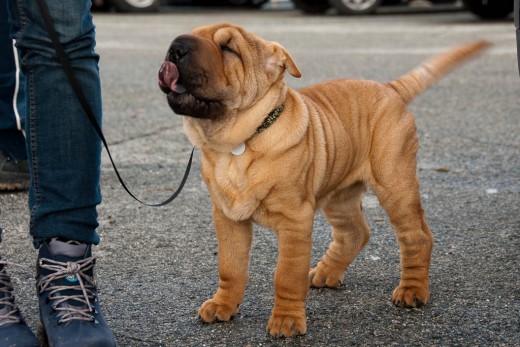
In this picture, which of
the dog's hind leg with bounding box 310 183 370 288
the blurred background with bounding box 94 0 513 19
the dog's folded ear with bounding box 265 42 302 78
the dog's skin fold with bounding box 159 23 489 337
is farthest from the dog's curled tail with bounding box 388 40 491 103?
the blurred background with bounding box 94 0 513 19

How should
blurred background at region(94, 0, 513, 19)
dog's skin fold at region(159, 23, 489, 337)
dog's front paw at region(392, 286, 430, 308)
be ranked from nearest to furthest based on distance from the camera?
dog's skin fold at region(159, 23, 489, 337) → dog's front paw at region(392, 286, 430, 308) → blurred background at region(94, 0, 513, 19)

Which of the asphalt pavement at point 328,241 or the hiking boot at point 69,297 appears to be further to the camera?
the asphalt pavement at point 328,241

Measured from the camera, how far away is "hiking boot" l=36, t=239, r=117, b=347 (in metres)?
2.53

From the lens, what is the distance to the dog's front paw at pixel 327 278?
126 inches

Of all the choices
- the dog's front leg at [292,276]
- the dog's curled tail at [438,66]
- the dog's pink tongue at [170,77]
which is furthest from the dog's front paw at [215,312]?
the dog's curled tail at [438,66]

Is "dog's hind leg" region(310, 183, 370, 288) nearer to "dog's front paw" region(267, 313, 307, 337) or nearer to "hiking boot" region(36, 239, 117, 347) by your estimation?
"dog's front paw" region(267, 313, 307, 337)

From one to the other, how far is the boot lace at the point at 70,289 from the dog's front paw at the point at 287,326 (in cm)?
52

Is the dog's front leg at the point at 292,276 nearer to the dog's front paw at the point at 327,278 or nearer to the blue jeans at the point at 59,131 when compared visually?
the dog's front paw at the point at 327,278

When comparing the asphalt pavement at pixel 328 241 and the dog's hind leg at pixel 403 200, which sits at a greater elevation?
the dog's hind leg at pixel 403 200

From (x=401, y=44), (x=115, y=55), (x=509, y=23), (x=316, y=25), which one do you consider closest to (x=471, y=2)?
(x=509, y=23)

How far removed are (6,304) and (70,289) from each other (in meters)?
0.19

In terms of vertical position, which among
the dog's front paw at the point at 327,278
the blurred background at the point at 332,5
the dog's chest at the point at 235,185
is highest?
the dog's chest at the point at 235,185

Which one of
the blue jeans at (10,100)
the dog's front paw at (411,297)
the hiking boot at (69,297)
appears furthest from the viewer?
the blue jeans at (10,100)

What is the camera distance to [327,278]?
321 centimetres
